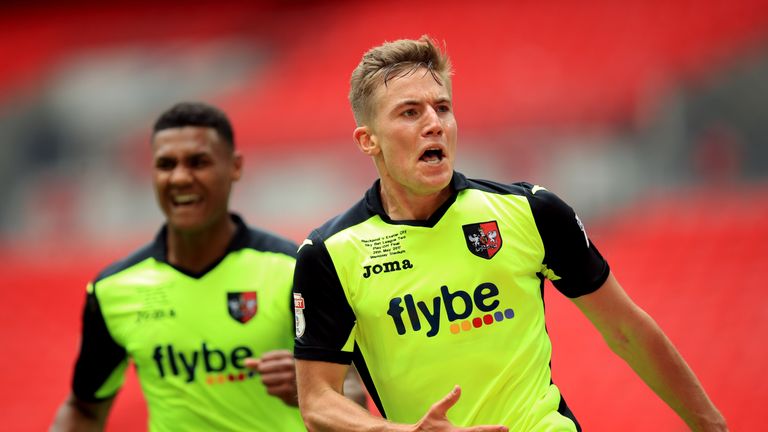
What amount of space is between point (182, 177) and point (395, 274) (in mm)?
1462

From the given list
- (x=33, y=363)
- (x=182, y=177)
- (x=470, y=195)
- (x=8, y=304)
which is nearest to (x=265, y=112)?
(x=8, y=304)

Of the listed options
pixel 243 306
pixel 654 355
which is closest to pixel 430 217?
pixel 654 355

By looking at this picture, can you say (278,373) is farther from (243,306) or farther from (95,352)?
(95,352)

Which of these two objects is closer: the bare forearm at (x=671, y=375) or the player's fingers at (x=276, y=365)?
the bare forearm at (x=671, y=375)

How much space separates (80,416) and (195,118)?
1.44 meters

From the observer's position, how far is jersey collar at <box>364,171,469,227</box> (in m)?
3.29

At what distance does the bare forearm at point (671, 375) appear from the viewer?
3273 millimetres

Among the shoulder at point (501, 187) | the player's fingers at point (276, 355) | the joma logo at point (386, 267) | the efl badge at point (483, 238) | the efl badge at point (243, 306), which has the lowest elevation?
the player's fingers at point (276, 355)

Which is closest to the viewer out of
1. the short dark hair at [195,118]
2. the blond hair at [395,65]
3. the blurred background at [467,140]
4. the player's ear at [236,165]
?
the blond hair at [395,65]

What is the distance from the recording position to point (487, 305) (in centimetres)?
318

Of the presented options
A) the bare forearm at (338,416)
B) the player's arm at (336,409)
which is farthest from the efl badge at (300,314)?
the bare forearm at (338,416)

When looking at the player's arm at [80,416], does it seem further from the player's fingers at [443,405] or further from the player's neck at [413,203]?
the player's fingers at [443,405]

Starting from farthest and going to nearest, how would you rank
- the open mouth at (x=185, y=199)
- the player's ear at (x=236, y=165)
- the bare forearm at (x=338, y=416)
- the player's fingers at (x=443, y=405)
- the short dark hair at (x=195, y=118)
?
the player's ear at (x=236, y=165) < the short dark hair at (x=195, y=118) < the open mouth at (x=185, y=199) < the bare forearm at (x=338, y=416) < the player's fingers at (x=443, y=405)

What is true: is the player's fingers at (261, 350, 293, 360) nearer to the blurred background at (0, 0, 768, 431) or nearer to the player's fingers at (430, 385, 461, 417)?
the player's fingers at (430, 385, 461, 417)
